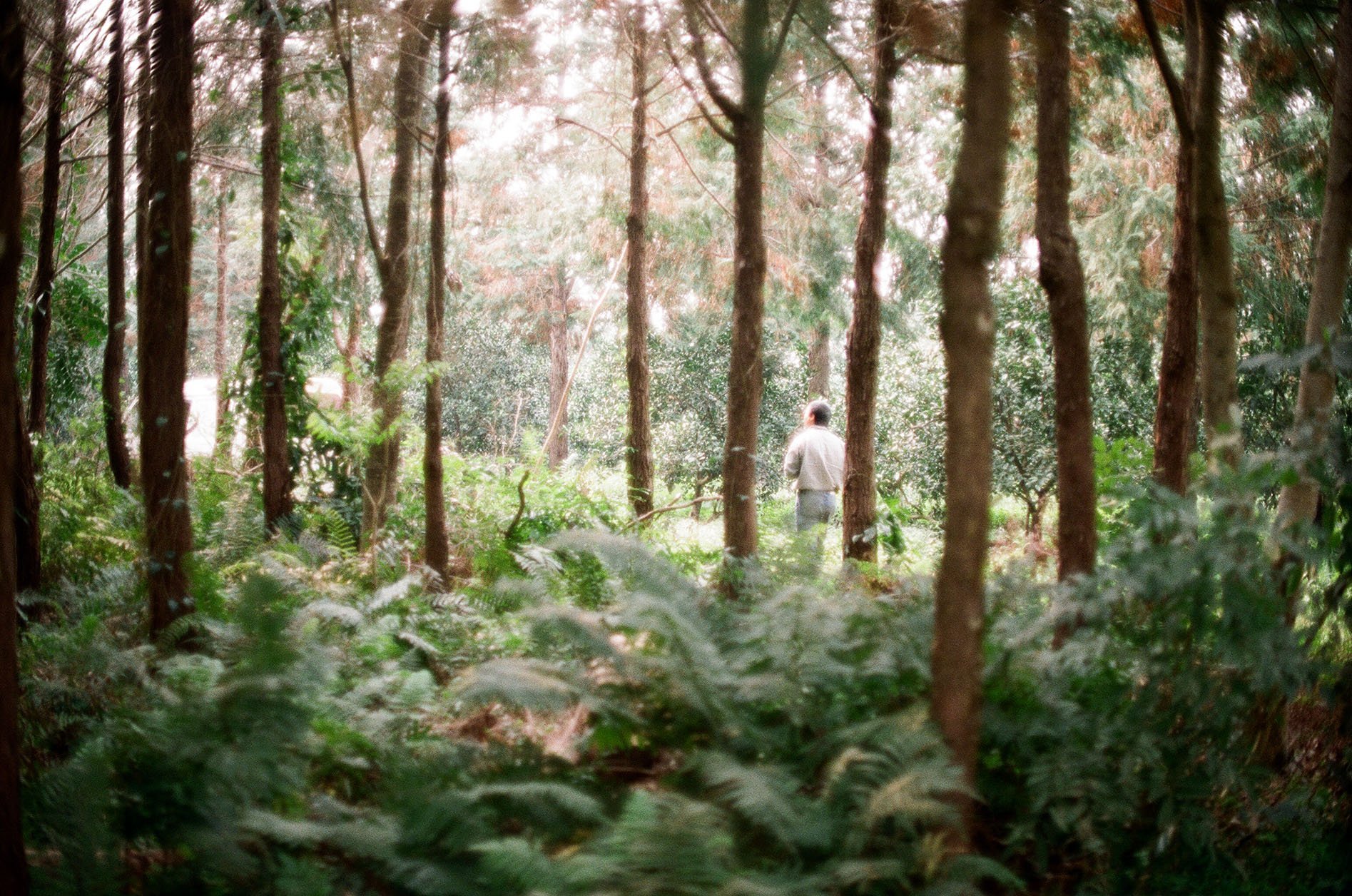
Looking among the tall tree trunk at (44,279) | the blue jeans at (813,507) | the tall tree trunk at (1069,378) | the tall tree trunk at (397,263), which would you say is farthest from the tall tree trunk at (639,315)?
the tall tree trunk at (1069,378)

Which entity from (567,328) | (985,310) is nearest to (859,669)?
(985,310)

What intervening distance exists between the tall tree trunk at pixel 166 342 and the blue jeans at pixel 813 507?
6959mm

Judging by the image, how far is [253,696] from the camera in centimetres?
315

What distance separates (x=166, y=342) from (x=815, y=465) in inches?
280

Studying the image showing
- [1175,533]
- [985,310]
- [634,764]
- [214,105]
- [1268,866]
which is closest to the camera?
[985,310]

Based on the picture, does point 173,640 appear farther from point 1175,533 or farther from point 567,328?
point 567,328

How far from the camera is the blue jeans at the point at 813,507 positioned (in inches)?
475

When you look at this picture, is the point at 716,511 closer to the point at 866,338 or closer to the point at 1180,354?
the point at 866,338

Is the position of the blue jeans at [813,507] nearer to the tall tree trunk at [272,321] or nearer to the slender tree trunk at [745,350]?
the slender tree trunk at [745,350]

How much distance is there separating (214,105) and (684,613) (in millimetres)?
9709

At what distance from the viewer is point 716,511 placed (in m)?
14.6

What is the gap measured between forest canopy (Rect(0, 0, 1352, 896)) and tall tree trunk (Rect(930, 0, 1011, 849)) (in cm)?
1

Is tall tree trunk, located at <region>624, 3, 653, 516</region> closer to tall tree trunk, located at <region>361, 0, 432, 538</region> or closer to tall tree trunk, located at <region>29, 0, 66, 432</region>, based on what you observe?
tall tree trunk, located at <region>361, 0, 432, 538</region>

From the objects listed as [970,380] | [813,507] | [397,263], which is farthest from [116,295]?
[970,380]
